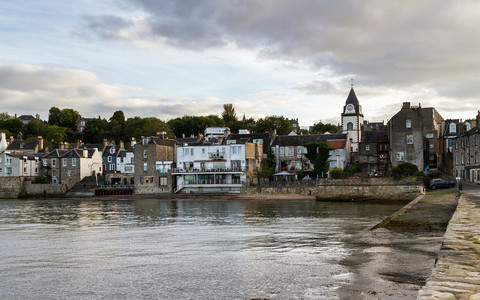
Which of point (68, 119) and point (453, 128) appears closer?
point (453, 128)

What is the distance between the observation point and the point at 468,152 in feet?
204

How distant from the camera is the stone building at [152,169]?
81.7 metres

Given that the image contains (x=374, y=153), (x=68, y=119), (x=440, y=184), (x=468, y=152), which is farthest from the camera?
(x=68, y=119)

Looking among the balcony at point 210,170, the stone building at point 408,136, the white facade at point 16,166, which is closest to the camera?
the stone building at point 408,136

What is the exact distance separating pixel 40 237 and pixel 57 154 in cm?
6804

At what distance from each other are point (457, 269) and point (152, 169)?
74.5m

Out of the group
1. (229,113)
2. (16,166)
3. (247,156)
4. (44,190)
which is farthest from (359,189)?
(229,113)

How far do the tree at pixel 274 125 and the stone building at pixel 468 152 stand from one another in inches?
1956

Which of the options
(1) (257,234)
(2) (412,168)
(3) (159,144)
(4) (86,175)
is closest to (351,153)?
(2) (412,168)

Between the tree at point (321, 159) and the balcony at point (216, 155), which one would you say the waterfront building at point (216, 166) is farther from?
the tree at point (321, 159)

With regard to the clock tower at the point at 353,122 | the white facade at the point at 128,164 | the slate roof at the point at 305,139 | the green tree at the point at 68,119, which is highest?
the green tree at the point at 68,119

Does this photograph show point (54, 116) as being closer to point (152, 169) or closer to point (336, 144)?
point (152, 169)

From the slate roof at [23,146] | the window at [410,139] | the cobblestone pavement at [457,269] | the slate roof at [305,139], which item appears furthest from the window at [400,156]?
the slate roof at [23,146]

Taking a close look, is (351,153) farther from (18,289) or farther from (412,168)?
(18,289)
